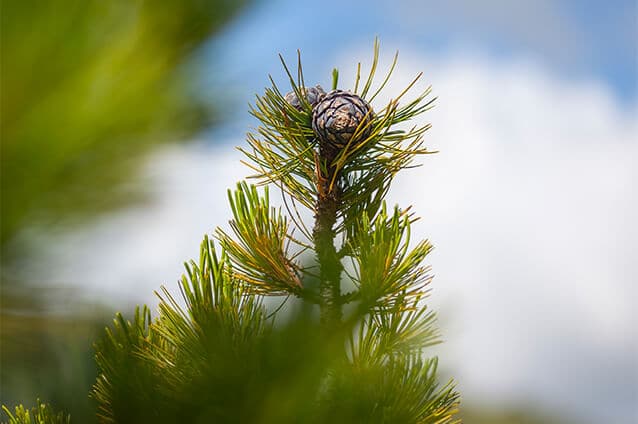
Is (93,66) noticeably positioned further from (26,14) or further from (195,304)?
(195,304)

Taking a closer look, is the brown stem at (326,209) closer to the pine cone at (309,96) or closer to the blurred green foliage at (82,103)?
the pine cone at (309,96)

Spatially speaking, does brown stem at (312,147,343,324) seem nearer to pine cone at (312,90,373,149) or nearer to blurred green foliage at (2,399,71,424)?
pine cone at (312,90,373,149)

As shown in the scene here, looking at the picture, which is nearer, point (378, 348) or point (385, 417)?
point (385, 417)

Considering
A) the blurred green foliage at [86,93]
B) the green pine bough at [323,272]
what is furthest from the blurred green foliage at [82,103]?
the green pine bough at [323,272]

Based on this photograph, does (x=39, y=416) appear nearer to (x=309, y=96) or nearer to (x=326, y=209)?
(x=326, y=209)

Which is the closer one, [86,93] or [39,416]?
[86,93]

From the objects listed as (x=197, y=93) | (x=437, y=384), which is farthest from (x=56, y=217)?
(x=437, y=384)

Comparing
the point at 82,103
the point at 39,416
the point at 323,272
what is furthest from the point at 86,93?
the point at 39,416
